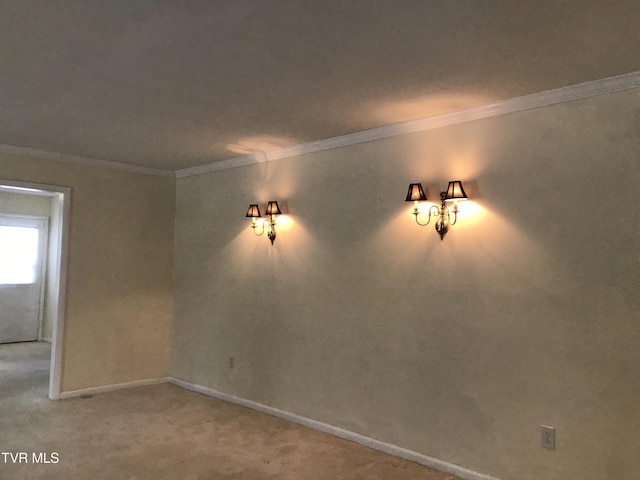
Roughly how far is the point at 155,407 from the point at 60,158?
2582 mm

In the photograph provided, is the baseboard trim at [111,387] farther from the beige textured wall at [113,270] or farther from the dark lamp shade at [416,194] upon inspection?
the dark lamp shade at [416,194]

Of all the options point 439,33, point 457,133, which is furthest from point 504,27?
point 457,133

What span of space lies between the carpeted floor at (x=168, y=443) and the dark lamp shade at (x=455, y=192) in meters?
1.82

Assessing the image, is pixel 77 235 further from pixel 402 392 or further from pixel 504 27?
pixel 504 27

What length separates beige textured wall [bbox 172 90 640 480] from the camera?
269cm

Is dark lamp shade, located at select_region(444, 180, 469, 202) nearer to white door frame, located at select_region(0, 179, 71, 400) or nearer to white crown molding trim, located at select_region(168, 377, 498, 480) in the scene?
white crown molding trim, located at select_region(168, 377, 498, 480)

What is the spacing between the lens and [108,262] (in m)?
5.11

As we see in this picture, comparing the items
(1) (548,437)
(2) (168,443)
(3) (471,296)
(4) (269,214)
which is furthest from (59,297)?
(1) (548,437)

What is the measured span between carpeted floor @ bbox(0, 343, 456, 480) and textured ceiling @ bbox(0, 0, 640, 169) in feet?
7.84

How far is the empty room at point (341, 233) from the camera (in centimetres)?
233

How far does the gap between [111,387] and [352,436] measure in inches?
108

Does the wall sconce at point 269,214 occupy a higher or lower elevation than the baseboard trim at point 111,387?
higher

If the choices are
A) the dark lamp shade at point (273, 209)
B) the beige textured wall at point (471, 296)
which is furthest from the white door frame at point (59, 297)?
the dark lamp shade at point (273, 209)

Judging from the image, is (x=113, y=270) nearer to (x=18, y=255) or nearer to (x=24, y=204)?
(x=18, y=255)
